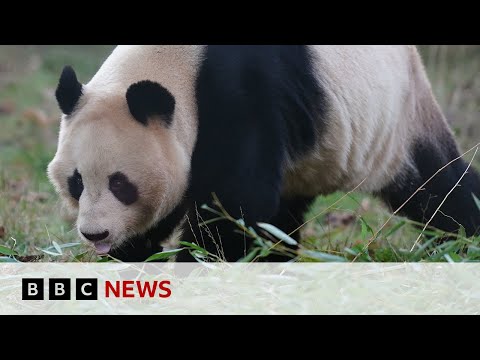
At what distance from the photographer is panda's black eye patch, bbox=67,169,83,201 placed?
3701 mm

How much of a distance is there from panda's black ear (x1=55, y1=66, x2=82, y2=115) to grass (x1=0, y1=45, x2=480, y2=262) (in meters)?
0.69

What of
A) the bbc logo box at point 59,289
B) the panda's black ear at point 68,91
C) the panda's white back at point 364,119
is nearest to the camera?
the bbc logo box at point 59,289

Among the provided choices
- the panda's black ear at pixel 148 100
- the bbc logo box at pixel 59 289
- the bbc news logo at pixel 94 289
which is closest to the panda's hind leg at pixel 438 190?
the panda's black ear at pixel 148 100

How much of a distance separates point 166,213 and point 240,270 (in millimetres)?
872

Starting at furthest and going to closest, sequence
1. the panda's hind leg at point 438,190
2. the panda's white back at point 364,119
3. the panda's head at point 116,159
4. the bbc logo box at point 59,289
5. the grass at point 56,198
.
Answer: the panda's hind leg at point 438,190, the panda's white back at point 364,119, the panda's head at point 116,159, the grass at point 56,198, the bbc logo box at point 59,289

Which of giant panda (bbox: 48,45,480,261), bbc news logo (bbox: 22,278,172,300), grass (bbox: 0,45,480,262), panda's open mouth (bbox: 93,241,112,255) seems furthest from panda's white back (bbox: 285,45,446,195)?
bbc news logo (bbox: 22,278,172,300)

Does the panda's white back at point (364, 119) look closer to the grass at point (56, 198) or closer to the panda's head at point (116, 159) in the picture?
the grass at point (56, 198)

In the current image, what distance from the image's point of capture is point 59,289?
10.7 feet

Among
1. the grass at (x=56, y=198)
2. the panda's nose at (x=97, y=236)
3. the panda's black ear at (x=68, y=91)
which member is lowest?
the grass at (x=56, y=198)

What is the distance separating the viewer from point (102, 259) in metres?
3.76

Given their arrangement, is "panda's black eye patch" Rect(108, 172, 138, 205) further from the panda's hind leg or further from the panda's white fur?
the panda's hind leg

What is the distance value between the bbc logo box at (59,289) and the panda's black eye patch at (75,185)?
54cm

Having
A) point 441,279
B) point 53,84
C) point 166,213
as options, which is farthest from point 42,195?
point 53,84

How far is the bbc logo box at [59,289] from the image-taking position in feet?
10.5
